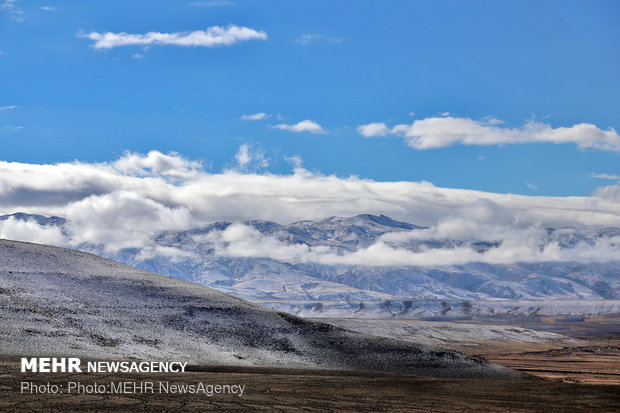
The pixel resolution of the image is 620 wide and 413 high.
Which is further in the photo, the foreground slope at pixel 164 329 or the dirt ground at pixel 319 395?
the foreground slope at pixel 164 329

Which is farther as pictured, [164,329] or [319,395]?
[164,329]

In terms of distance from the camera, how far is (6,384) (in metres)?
60.3

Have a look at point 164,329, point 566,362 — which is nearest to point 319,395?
point 164,329

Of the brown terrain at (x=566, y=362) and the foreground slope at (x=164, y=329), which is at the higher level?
the foreground slope at (x=164, y=329)

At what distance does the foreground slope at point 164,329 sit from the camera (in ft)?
294

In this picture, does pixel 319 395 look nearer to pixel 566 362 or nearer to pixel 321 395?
pixel 321 395

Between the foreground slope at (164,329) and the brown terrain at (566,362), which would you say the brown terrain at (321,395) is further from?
the brown terrain at (566,362)

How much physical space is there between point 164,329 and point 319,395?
1628 inches

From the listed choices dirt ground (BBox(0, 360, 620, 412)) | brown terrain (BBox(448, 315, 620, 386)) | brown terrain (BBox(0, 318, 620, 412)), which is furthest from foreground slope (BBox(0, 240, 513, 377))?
brown terrain (BBox(448, 315, 620, 386))

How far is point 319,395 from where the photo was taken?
6650 cm

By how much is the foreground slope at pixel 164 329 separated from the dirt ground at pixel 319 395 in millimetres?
8059

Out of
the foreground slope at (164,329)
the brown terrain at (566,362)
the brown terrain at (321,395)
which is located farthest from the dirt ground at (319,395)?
the brown terrain at (566,362)

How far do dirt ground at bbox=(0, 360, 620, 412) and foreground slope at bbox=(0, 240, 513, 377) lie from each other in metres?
8.06

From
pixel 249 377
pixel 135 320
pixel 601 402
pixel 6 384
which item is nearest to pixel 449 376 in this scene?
pixel 601 402
